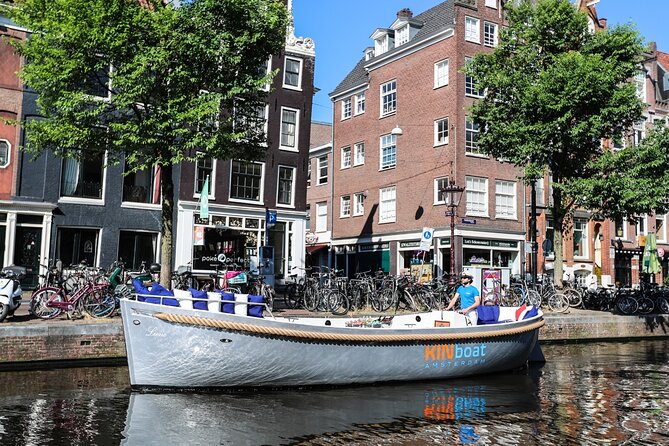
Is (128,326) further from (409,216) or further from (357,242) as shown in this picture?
(357,242)

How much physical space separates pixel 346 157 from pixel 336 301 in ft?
76.6

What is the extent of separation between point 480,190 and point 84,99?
73.5ft

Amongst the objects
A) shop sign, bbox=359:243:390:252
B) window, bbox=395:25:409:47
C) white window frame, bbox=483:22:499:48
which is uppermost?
window, bbox=395:25:409:47

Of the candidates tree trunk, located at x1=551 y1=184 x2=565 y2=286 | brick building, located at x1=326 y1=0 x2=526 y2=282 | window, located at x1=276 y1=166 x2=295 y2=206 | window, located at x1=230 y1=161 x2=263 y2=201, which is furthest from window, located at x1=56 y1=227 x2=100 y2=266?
tree trunk, located at x1=551 y1=184 x2=565 y2=286

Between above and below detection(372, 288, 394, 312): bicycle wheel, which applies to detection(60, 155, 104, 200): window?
above

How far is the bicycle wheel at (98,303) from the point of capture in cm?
1453

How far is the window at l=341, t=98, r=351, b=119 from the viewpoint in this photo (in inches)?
1625

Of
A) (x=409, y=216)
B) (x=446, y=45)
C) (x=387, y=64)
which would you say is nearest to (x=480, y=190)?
(x=409, y=216)

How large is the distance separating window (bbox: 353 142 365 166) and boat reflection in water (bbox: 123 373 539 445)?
28199mm

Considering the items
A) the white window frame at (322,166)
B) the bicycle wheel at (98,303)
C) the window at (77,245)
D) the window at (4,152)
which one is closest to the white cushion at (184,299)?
the bicycle wheel at (98,303)

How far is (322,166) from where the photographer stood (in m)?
43.3

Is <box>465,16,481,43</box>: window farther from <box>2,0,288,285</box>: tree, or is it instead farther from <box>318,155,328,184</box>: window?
<box>2,0,288,285</box>: tree

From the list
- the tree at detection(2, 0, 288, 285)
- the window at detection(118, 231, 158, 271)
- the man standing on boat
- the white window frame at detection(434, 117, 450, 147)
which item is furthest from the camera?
Result: the white window frame at detection(434, 117, 450, 147)

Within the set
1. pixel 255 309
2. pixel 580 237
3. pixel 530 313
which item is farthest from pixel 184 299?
pixel 580 237
